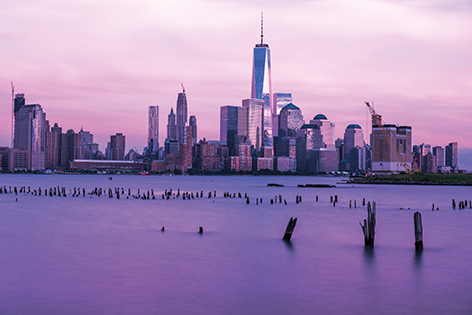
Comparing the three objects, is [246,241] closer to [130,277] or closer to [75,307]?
[130,277]

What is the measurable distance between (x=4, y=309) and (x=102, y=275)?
8441 mm

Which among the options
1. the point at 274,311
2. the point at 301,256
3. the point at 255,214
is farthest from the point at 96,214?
the point at 274,311

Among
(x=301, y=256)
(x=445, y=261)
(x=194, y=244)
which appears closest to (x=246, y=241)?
(x=194, y=244)

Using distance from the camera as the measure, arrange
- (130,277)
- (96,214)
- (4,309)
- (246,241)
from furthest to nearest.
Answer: (96,214) < (246,241) < (130,277) < (4,309)

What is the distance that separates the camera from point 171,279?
99.7 feet

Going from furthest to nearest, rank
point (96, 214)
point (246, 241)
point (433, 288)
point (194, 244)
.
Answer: point (96, 214) → point (246, 241) → point (194, 244) → point (433, 288)

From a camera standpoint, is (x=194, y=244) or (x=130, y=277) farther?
(x=194, y=244)

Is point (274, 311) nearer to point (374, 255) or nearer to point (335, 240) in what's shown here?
point (374, 255)

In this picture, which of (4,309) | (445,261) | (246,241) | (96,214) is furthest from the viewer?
(96,214)

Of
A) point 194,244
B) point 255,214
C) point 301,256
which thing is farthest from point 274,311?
point 255,214

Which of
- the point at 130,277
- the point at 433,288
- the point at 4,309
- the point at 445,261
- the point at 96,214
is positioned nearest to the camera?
the point at 4,309

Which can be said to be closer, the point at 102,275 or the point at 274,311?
the point at 274,311

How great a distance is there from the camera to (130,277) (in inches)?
1214

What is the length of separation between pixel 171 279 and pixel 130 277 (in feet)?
8.38
